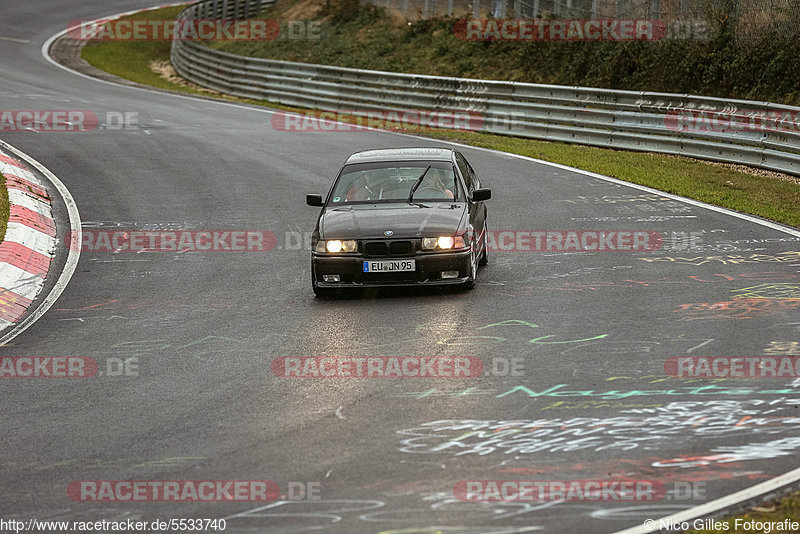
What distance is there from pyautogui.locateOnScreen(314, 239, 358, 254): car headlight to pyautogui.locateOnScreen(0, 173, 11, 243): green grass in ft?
15.1

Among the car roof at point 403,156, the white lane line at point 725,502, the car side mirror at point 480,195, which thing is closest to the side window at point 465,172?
the car roof at point 403,156

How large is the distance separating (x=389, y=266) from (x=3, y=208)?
6.70 meters

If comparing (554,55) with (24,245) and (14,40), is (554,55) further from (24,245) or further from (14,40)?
(14,40)

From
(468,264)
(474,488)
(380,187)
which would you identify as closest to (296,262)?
(380,187)

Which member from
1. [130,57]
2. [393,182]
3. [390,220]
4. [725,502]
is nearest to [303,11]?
[130,57]

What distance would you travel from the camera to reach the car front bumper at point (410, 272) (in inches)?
440

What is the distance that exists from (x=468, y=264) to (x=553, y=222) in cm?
392

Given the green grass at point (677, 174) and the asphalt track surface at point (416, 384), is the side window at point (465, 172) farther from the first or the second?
the green grass at point (677, 174)

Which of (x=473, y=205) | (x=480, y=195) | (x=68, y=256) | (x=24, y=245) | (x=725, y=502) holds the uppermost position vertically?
(x=480, y=195)

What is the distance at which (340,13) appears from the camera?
4091 centimetres

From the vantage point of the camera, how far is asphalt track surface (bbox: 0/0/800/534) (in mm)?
6297

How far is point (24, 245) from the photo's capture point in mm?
13539

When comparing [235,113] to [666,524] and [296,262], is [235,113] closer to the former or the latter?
[296,262]

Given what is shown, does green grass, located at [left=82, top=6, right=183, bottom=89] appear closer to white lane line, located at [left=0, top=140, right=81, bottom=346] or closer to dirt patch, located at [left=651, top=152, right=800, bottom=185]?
white lane line, located at [left=0, top=140, right=81, bottom=346]
